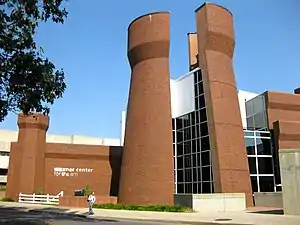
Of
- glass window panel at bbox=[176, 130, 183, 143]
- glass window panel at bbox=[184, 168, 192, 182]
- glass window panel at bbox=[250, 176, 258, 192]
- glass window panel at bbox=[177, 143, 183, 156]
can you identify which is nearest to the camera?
glass window panel at bbox=[250, 176, 258, 192]

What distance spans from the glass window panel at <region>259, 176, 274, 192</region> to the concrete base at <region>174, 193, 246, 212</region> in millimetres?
7430

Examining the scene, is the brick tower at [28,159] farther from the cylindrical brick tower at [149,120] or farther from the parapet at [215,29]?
the parapet at [215,29]

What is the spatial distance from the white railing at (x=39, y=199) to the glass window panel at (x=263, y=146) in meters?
18.3

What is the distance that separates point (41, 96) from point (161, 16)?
22.9 meters

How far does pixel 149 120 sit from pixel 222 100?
589cm

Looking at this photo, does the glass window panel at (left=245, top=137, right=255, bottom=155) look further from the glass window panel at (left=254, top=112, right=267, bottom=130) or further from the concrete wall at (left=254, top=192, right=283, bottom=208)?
the concrete wall at (left=254, top=192, right=283, bottom=208)

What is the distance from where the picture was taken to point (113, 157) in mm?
43000

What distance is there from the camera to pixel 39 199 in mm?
36750

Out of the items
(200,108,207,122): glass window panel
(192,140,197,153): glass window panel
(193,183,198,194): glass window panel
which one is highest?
(200,108,207,122): glass window panel

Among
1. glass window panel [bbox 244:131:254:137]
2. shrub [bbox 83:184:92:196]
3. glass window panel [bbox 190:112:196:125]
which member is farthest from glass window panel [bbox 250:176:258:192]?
shrub [bbox 83:184:92:196]

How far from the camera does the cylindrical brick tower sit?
3000 centimetres

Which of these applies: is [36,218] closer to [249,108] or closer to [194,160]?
[194,160]

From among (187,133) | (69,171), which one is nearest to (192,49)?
(187,133)

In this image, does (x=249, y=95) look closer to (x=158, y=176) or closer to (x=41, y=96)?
(x=158, y=176)
